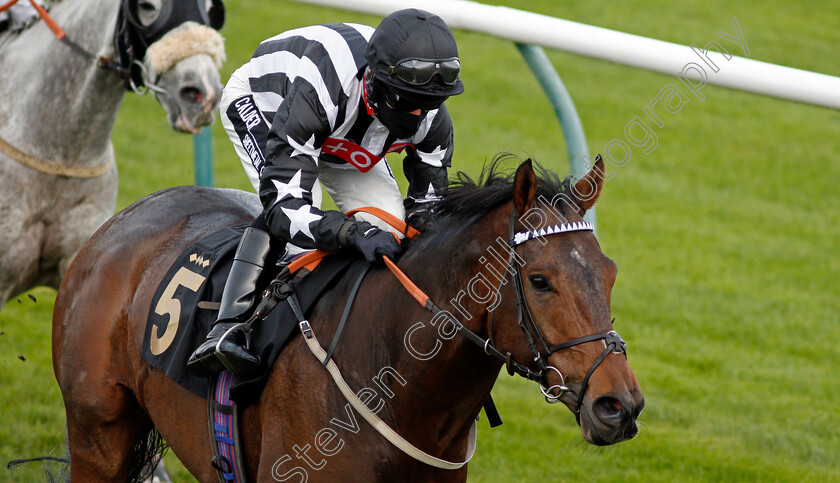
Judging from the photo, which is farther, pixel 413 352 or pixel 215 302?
pixel 215 302

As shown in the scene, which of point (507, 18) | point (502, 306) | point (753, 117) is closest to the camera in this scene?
point (502, 306)

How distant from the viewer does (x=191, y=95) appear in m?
4.37

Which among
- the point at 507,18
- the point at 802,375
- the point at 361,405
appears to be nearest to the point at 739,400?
the point at 802,375

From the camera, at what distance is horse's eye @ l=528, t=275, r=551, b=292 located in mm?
2461

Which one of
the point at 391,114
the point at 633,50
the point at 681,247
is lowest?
the point at 391,114

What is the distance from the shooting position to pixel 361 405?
9.19ft

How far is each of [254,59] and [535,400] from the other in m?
3.25

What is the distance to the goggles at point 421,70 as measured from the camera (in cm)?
277

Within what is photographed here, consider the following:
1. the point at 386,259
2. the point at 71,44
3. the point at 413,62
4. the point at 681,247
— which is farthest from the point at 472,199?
the point at 681,247

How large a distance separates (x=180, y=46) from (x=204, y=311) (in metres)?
1.59

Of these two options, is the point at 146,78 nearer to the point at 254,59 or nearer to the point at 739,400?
the point at 254,59

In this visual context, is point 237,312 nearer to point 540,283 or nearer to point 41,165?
point 540,283

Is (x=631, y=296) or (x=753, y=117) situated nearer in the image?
(x=631, y=296)

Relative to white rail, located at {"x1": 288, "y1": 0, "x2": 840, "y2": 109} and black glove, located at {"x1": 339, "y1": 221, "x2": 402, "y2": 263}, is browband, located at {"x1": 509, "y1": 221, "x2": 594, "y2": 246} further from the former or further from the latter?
white rail, located at {"x1": 288, "y1": 0, "x2": 840, "y2": 109}
